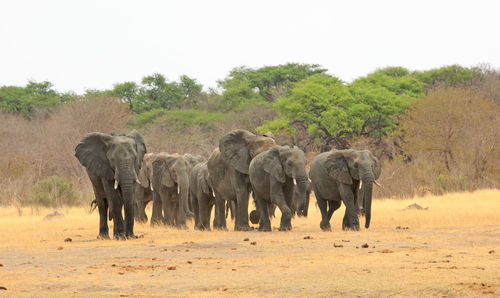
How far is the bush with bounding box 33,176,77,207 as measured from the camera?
35.6 metres

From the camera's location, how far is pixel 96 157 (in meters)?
18.1

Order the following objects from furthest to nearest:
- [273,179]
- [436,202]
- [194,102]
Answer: [194,102]
[436,202]
[273,179]

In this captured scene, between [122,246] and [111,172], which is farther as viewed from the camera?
[111,172]

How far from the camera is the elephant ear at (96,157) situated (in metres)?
18.0

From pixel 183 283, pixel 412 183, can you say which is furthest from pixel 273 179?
pixel 412 183

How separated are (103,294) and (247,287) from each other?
1575 millimetres

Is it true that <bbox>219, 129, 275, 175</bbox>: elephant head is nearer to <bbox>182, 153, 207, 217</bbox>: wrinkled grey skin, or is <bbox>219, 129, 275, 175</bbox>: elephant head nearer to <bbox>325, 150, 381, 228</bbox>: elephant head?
<bbox>325, 150, 381, 228</bbox>: elephant head

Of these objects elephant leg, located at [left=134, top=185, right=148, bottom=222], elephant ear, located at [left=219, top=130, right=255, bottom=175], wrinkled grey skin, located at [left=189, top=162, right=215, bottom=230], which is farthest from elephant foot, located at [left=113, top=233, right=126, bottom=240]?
elephant leg, located at [left=134, top=185, right=148, bottom=222]

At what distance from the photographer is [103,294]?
9758 mm

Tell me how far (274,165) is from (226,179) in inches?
85.1

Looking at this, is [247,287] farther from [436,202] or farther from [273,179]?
[436,202]

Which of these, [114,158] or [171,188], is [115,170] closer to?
[114,158]

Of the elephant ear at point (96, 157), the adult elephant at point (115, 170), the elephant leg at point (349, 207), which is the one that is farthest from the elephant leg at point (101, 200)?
the elephant leg at point (349, 207)

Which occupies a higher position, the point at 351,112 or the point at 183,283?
the point at 351,112
